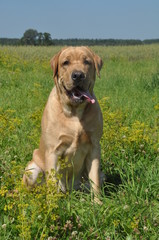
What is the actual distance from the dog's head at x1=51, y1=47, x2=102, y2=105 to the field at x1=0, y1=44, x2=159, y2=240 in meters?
0.73

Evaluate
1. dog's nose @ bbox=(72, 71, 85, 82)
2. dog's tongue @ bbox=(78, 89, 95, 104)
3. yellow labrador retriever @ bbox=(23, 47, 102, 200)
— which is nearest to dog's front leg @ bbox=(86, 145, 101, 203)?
yellow labrador retriever @ bbox=(23, 47, 102, 200)

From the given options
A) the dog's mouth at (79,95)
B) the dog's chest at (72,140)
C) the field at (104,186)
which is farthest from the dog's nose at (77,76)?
the field at (104,186)

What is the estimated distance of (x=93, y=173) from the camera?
3.19 metres

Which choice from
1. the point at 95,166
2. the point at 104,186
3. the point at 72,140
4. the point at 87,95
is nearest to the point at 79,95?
the point at 87,95

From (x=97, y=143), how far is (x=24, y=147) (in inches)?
44.6

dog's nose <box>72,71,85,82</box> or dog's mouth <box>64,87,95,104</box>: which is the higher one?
dog's nose <box>72,71,85,82</box>

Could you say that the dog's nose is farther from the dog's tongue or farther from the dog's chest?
the dog's chest

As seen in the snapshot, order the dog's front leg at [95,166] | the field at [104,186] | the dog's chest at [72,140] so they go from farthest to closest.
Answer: the dog's front leg at [95,166], the dog's chest at [72,140], the field at [104,186]

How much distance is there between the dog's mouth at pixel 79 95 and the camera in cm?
306

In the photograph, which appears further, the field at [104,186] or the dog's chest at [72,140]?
the dog's chest at [72,140]

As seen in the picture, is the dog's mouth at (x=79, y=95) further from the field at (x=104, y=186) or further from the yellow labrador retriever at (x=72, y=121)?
the field at (x=104, y=186)

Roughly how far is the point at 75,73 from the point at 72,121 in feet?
1.45

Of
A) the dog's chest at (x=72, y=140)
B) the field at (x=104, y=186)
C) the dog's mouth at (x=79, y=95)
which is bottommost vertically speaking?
the field at (x=104, y=186)

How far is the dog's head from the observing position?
3010 mm
